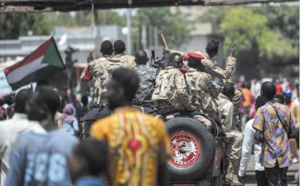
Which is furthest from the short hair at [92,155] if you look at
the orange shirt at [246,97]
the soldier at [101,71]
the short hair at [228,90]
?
the orange shirt at [246,97]

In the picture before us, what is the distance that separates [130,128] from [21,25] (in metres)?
51.9

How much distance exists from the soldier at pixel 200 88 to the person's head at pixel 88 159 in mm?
6334

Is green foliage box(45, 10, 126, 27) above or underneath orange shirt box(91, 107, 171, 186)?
underneath

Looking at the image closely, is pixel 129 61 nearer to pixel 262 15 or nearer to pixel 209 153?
pixel 209 153

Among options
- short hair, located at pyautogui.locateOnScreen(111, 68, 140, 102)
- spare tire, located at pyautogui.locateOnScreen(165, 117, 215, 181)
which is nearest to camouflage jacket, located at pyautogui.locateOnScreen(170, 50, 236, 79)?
spare tire, located at pyautogui.locateOnScreen(165, 117, 215, 181)

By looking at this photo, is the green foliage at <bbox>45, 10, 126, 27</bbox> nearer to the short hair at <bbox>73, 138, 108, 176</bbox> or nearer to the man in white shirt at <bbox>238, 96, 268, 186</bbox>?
the man in white shirt at <bbox>238, 96, 268, 186</bbox>

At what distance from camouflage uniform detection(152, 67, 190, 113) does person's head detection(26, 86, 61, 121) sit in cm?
516

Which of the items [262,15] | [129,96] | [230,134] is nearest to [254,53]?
[262,15]

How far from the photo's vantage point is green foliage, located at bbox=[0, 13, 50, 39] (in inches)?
2196

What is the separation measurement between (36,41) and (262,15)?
199 feet

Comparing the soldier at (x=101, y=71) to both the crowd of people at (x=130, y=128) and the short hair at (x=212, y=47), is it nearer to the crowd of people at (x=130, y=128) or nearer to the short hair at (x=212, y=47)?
the crowd of people at (x=130, y=128)

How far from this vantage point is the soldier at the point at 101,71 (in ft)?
41.4

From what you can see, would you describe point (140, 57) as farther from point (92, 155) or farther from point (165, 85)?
point (92, 155)

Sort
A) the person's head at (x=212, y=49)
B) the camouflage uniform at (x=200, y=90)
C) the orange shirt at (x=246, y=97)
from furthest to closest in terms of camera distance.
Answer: the orange shirt at (x=246, y=97) → the person's head at (x=212, y=49) → the camouflage uniform at (x=200, y=90)
